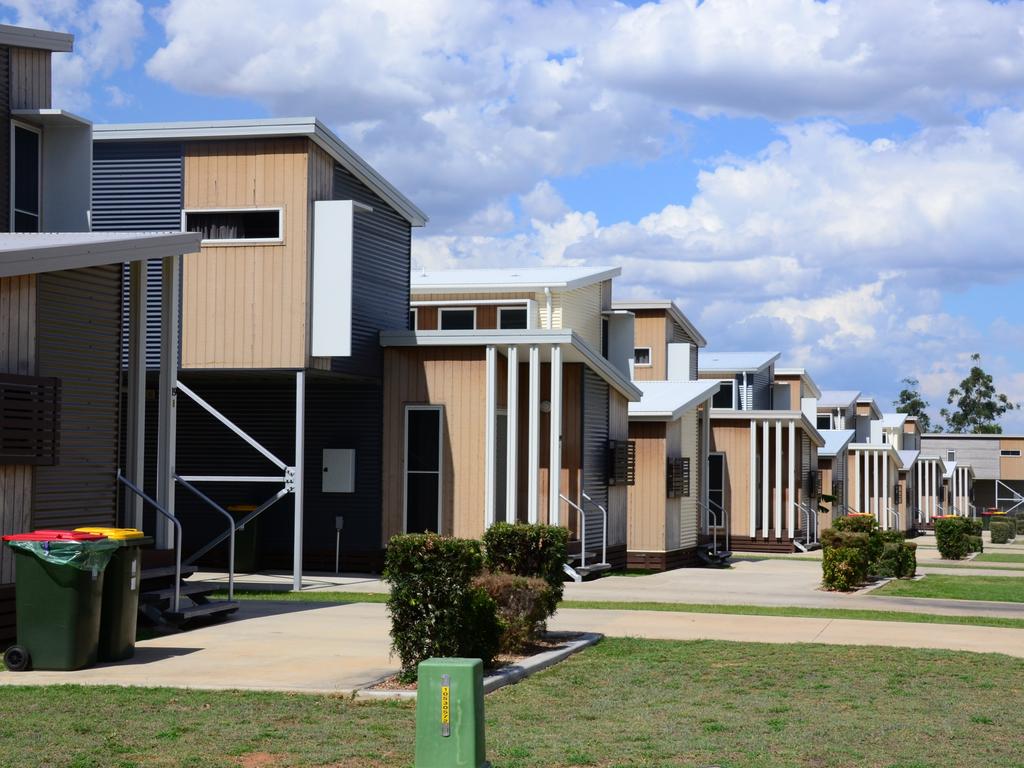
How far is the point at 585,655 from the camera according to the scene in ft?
41.8

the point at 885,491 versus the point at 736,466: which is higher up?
the point at 736,466

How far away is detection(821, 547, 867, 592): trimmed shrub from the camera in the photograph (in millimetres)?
21781

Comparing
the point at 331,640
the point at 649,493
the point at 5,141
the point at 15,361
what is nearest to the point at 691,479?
the point at 649,493

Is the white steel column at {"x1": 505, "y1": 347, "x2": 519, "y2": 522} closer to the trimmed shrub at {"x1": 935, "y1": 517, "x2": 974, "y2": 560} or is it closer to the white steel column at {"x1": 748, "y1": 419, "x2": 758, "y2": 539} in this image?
the white steel column at {"x1": 748, "y1": 419, "x2": 758, "y2": 539}

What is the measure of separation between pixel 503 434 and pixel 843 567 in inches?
251

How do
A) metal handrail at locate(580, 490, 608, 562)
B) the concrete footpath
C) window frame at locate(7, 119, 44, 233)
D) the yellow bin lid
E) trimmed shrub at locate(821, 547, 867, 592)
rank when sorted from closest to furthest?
the concrete footpath
the yellow bin lid
window frame at locate(7, 119, 44, 233)
trimmed shrub at locate(821, 547, 867, 592)
metal handrail at locate(580, 490, 608, 562)

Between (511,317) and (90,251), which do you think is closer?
(90,251)

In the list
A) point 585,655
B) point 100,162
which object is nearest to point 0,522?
point 585,655

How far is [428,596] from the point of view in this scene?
35.5ft

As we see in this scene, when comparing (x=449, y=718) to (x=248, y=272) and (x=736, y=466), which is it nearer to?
(x=248, y=272)

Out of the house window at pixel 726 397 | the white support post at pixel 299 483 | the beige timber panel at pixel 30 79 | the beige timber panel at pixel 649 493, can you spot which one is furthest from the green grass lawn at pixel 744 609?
the house window at pixel 726 397

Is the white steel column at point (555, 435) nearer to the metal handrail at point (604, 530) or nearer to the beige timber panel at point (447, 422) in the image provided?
the beige timber panel at point (447, 422)

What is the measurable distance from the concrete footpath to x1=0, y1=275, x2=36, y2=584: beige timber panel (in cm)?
163

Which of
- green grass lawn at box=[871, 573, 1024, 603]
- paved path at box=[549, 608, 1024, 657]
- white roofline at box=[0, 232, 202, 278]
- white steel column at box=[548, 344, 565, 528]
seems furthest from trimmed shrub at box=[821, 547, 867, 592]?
white roofline at box=[0, 232, 202, 278]
